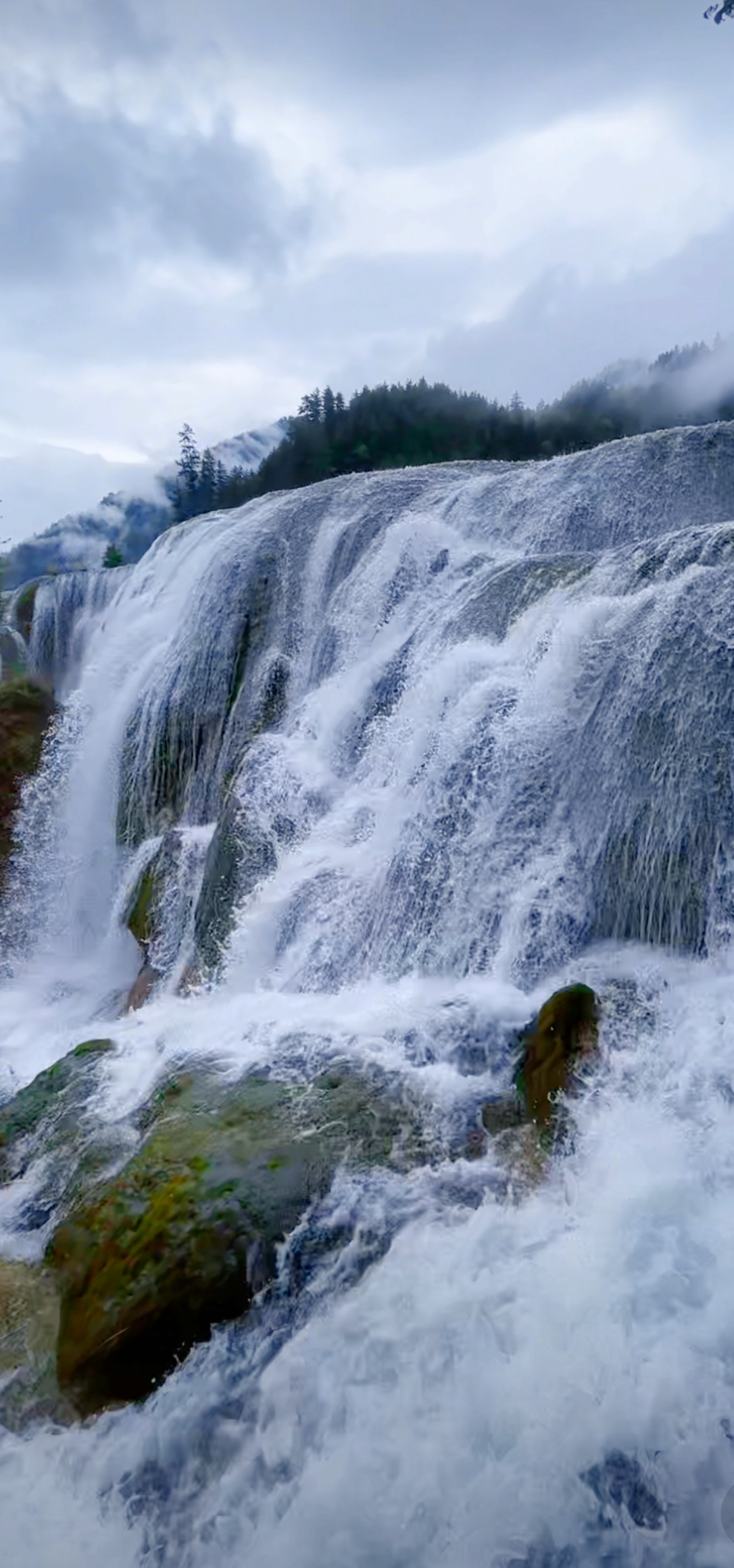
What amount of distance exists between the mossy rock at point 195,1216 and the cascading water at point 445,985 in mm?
152

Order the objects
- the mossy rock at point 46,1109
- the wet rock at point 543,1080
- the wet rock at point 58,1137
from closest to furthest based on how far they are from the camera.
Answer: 1. the wet rock at point 543,1080
2. the wet rock at point 58,1137
3. the mossy rock at point 46,1109

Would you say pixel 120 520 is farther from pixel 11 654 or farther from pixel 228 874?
pixel 228 874

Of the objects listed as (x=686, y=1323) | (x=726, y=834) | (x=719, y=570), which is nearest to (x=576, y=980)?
(x=726, y=834)

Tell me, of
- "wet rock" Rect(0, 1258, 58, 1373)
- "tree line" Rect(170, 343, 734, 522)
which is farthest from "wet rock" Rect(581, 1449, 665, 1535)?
"tree line" Rect(170, 343, 734, 522)

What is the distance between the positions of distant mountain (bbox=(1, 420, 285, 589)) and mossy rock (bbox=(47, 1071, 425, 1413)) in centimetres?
10898

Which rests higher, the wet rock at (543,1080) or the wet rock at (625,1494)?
the wet rock at (543,1080)

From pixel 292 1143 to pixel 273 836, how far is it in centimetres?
419

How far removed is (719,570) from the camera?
6.47 metres

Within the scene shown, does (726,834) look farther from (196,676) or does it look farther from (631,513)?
(196,676)

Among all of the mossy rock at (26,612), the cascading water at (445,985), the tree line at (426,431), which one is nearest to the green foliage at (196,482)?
the tree line at (426,431)

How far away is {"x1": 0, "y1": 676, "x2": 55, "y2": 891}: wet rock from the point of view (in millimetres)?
13773

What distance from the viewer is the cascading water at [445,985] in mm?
3256

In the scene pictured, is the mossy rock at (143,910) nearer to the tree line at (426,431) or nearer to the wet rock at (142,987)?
the wet rock at (142,987)

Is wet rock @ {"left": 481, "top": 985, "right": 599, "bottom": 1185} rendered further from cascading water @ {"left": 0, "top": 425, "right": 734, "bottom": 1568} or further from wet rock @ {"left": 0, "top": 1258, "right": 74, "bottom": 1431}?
wet rock @ {"left": 0, "top": 1258, "right": 74, "bottom": 1431}
